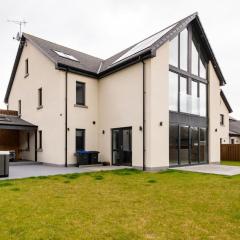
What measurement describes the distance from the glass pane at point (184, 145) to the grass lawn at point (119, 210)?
5.98 m

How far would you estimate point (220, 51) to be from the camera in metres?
28.6

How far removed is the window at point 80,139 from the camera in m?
16.3

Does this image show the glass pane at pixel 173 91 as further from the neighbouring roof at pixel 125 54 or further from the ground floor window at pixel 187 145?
the neighbouring roof at pixel 125 54

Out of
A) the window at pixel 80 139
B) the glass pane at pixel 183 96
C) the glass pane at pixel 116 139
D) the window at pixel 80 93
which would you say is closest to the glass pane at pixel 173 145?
the glass pane at pixel 183 96

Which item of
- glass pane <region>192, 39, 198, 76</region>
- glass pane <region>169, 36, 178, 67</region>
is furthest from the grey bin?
glass pane <region>192, 39, 198, 76</region>

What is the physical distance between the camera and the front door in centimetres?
1498

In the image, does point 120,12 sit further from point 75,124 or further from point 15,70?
point 15,70

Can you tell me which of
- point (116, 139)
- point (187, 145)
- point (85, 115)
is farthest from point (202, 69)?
point (85, 115)

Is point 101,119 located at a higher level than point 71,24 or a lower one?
lower

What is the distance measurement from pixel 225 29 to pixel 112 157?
13944 mm

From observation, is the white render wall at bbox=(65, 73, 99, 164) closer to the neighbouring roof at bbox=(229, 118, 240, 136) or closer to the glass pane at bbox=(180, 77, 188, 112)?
the glass pane at bbox=(180, 77, 188, 112)

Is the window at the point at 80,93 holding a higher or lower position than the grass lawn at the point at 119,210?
higher

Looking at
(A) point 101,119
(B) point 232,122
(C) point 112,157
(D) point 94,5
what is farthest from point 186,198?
(B) point 232,122

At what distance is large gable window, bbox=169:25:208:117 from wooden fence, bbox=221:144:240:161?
7296 mm
